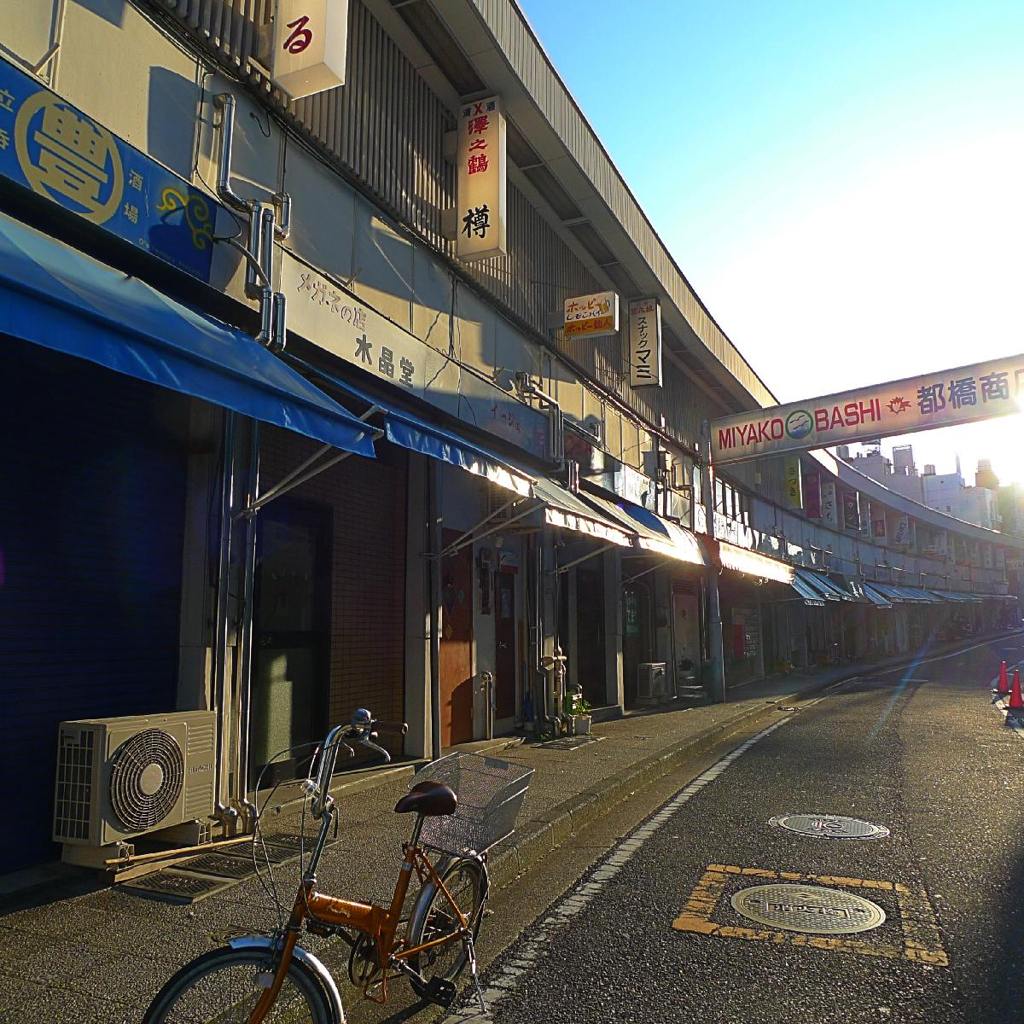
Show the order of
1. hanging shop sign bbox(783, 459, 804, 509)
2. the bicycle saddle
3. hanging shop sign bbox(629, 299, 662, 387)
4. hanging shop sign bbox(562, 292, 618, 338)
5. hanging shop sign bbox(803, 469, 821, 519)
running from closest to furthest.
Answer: the bicycle saddle, hanging shop sign bbox(562, 292, 618, 338), hanging shop sign bbox(629, 299, 662, 387), hanging shop sign bbox(783, 459, 804, 509), hanging shop sign bbox(803, 469, 821, 519)

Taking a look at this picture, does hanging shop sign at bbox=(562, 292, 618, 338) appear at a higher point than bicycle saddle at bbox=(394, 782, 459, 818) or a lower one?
higher

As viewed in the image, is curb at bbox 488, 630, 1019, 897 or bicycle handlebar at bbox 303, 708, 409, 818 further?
curb at bbox 488, 630, 1019, 897

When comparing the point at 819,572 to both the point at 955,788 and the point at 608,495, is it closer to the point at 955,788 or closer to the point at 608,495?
the point at 608,495

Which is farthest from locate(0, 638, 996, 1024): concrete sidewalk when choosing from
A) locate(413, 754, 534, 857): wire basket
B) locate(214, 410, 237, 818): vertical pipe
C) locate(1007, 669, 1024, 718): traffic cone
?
locate(1007, 669, 1024, 718): traffic cone

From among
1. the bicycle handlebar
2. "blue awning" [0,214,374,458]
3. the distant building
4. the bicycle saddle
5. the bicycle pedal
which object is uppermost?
the distant building

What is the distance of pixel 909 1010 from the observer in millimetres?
3582

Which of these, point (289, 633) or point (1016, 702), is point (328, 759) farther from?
point (1016, 702)

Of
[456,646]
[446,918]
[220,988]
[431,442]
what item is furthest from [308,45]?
[456,646]

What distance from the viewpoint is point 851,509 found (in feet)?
140

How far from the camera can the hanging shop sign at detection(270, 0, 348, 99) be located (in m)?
6.62

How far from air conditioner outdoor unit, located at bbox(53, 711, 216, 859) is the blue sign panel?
3302 mm

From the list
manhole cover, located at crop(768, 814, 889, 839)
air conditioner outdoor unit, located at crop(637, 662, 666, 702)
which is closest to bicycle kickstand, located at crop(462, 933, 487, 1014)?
manhole cover, located at crop(768, 814, 889, 839)

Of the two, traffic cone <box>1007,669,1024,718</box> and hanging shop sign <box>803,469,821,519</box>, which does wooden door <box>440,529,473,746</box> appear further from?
hanging shop sign <box>803,469,821,519</box>

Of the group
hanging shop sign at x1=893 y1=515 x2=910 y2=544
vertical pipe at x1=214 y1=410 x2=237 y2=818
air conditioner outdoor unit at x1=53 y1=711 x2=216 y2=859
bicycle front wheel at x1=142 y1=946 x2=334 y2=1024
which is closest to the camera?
bicycle front wheel at x1=142 y1=946 x2=334 y2=1024
